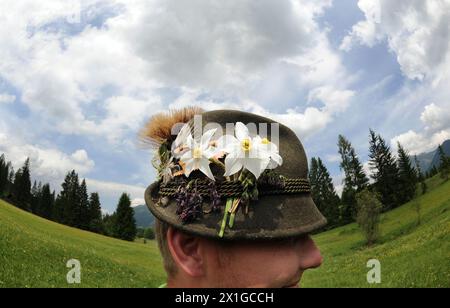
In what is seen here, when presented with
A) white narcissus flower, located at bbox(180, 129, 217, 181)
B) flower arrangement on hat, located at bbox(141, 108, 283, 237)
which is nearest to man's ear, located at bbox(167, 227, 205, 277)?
flower arrangement on hat, located at bbox(141, 108, 283, 237)

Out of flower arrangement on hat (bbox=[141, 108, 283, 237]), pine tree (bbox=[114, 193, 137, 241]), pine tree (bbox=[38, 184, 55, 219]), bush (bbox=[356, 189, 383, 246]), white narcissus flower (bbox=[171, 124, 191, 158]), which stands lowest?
flower arrangement on hat (bbox=[141, 108, 283, 237])

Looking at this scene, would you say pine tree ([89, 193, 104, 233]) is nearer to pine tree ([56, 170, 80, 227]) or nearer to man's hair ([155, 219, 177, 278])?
pine tree ([56, 170, 80, 227])

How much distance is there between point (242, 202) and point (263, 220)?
0.49 feet

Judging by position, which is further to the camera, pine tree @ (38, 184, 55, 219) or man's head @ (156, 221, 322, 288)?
pine tree @ (38, 184, 55, 219)

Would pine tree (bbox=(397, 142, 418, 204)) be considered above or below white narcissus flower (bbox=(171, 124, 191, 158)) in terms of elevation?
above

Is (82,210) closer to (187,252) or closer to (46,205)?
(46,205)

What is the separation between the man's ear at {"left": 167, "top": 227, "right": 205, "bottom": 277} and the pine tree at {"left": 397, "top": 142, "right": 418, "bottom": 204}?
70.5 m

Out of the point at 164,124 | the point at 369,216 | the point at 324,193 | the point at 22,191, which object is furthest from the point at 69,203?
the point at 164,124

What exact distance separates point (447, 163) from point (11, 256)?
73.7 meters

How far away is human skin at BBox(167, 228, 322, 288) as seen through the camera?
6.85 ft

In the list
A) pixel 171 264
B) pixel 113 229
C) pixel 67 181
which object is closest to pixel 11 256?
pixel 171 264

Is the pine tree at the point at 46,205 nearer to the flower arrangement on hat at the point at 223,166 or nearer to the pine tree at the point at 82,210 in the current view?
the pine tree at the point at 82,210

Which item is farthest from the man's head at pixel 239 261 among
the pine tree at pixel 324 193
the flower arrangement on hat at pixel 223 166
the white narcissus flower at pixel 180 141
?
the pine tree at pixel 324 193

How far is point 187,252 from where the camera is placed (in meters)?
2.22
